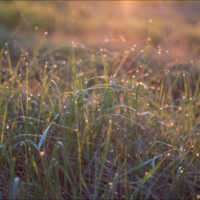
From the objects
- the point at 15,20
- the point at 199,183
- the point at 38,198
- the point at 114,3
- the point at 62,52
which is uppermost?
the point at 114,3

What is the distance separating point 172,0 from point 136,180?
1087cm

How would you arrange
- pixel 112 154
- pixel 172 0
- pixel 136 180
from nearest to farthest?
pixel 136 180 < pixel 112 154 < pixel 172 0

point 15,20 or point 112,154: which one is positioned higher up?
point 15,20

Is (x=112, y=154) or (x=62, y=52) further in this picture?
(x=62, y=52)

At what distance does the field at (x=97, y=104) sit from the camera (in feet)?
2.34

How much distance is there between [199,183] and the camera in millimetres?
869

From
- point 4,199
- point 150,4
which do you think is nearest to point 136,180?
point 4,199

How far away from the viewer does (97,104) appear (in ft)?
3.36

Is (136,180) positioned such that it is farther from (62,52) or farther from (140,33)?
(140,33)

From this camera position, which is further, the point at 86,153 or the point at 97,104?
the point at 97,104

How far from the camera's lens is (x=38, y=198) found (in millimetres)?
642

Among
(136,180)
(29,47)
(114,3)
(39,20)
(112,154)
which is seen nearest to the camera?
(136,180)

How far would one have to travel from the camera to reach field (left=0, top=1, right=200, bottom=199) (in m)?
0.71

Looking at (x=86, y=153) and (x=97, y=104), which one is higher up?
(x=97, y=104)
